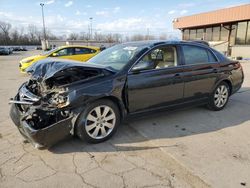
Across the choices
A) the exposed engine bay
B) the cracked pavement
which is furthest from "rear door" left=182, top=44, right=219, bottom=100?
the exposed engine bay

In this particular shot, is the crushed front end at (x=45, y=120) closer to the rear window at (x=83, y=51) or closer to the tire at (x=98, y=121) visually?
the tire at (x=98, y=121)

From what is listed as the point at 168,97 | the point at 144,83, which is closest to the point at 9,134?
the point at 144,83

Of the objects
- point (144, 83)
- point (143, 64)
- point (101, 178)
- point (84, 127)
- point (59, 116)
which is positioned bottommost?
point (101, 178)

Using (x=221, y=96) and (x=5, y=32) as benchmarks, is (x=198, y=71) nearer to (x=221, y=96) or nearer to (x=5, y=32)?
(x=221, y=96)

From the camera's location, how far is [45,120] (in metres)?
2.99

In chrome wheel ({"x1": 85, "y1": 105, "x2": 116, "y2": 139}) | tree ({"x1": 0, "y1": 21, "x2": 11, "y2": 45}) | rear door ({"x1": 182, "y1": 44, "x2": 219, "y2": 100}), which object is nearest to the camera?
chrome wheel ({"x1": 85, "y1": 105, "x2": 116, "y2": 139})

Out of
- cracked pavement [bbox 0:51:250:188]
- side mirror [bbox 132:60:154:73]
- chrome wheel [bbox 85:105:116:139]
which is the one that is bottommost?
cracked pavement [bbox 0:51:250:188]

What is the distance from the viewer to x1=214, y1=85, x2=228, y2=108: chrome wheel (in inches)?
193

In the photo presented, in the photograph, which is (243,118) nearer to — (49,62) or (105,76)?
(105,76)

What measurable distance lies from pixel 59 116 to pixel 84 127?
1.27 ft

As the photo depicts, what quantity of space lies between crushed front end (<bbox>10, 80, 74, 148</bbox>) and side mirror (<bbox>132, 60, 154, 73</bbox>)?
49.7 inches

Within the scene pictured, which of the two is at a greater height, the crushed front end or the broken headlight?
the broken headlight

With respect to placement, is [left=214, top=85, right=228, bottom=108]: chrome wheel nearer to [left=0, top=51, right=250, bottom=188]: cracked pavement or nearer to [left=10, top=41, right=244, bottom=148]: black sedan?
[left=10, top=41, right=244, bottom=148]: black sedan

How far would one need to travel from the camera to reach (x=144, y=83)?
3.64 meters
